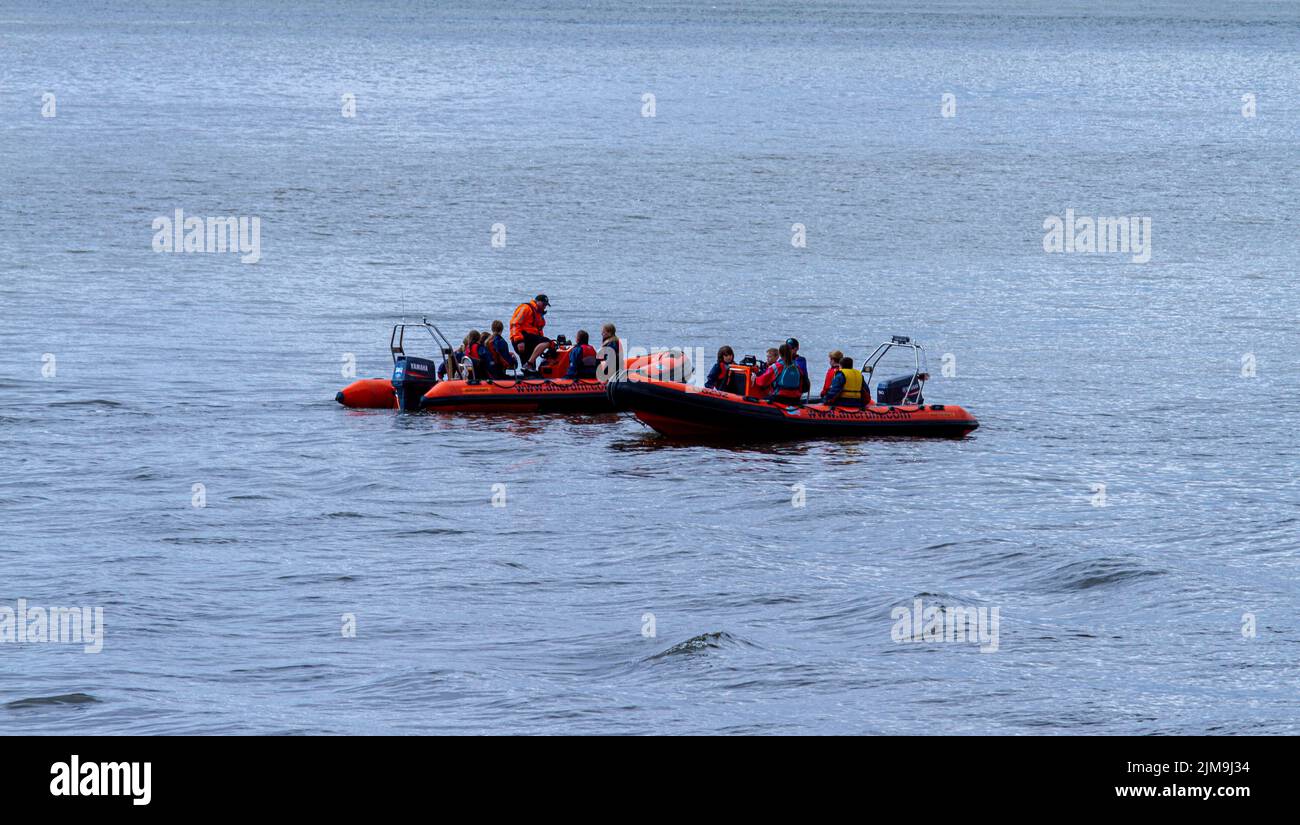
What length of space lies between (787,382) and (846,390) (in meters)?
0.84

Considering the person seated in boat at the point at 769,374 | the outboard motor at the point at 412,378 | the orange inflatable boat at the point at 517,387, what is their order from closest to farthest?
1. the person seated in boat at the point at 769,374
2. the orange inflatable boat at the point at 517,387
3. the outboard motor at the point at 412,378

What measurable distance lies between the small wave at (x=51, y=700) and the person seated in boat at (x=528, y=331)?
12695mm

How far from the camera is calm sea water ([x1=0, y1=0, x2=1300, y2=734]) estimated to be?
1461cm

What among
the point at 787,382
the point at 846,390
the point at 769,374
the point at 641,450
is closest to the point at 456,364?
the point at 641,450

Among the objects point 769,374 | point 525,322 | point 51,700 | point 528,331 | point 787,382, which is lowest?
point 51,700

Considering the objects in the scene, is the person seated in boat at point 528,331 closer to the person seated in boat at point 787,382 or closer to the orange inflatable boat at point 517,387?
the orange inflatable boat at point 517,387

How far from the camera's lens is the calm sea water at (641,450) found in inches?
575

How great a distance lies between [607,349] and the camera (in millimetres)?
25250

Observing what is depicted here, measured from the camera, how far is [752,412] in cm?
2366

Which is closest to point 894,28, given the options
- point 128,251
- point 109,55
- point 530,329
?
point 109,55

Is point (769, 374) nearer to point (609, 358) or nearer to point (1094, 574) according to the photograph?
point (609, 358)

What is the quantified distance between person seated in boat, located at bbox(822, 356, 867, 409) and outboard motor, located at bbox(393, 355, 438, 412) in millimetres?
6186

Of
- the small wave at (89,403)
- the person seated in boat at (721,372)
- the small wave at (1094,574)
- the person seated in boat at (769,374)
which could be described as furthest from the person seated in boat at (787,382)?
the small wave at (89,403)

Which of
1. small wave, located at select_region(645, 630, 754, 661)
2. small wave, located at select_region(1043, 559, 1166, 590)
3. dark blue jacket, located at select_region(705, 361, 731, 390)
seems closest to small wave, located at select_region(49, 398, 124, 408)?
dark blue jacket, located at select_region(705, 361, 731, 390)
